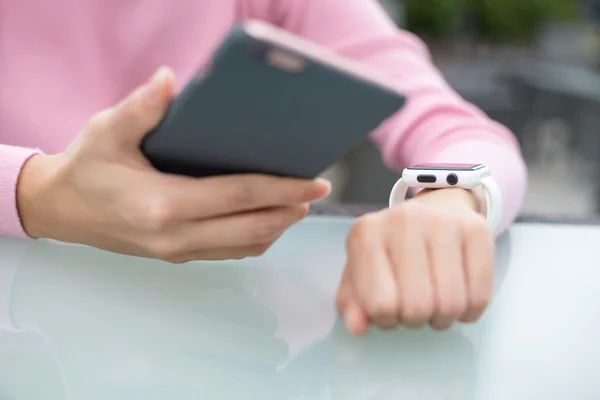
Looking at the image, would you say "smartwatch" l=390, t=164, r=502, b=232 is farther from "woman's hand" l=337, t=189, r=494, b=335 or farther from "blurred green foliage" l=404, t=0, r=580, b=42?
"blurred green foliage" l=404, t=0, r=580, b=42

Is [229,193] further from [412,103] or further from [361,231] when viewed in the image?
[412,103]

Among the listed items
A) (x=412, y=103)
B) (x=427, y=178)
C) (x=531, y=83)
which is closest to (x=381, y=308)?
(x=427, y=178)

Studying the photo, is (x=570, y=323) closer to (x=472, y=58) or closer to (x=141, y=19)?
(x=141, y=19)

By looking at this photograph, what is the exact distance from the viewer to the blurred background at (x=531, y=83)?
1.99m

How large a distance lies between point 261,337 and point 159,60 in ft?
1.23

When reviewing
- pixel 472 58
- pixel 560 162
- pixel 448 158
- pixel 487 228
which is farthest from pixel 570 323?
pixel 472 58

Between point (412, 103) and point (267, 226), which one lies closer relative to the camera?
point (267, 226)

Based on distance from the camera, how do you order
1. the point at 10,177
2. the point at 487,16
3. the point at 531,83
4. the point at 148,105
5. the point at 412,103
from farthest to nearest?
the point at 487,16, the point at 531,83, the point at 412,103, the point at 10,177, the point at 148,105

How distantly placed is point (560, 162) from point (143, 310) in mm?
2926

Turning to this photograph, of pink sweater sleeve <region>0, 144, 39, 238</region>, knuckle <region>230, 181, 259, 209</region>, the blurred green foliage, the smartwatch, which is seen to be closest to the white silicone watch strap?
the smartwatch

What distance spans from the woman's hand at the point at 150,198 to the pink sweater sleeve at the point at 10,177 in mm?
26

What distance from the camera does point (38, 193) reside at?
1.15ft

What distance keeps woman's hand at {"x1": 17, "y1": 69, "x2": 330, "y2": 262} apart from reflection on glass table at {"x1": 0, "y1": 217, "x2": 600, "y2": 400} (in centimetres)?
3

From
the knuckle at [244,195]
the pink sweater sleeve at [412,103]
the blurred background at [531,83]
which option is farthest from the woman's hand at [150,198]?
the blurred background at [531,83]
